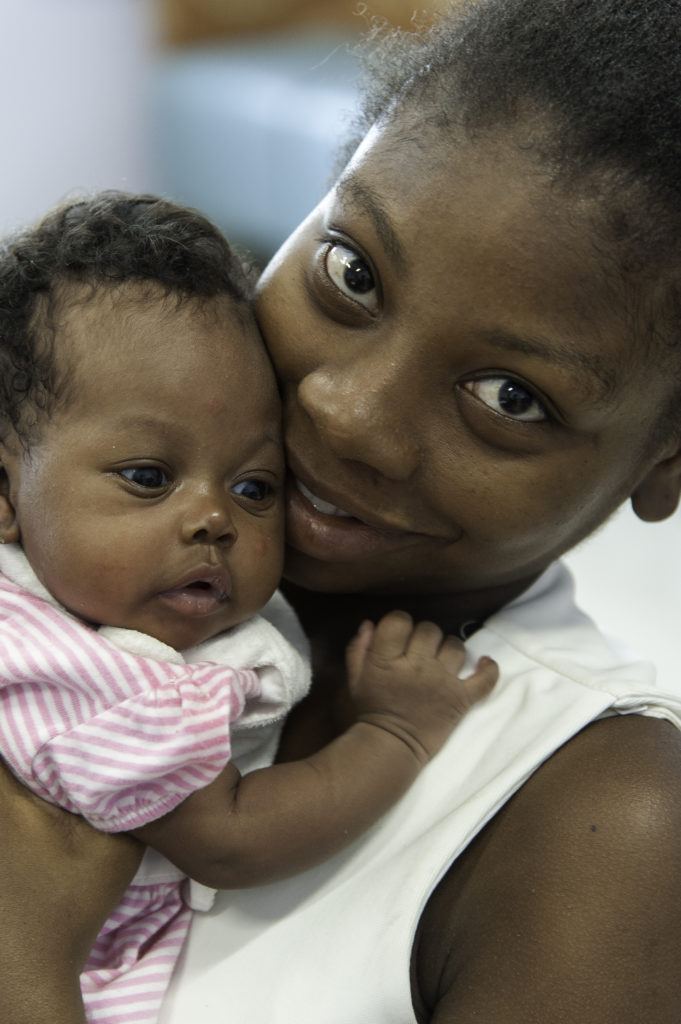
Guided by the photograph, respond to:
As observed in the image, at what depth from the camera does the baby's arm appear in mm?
1138

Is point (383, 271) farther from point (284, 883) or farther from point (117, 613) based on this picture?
point (284, 883)

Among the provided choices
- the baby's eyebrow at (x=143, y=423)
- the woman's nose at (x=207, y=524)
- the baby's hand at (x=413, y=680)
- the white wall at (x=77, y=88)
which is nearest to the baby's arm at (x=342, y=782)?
the baby's hand at (x=413, y=680)

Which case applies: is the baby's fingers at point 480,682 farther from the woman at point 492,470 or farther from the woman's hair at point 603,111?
the woman's hair at point 603,111

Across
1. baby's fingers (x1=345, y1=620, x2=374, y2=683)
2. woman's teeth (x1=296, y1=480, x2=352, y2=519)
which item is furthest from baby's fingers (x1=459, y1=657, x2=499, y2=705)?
woman's teeth (x1=296, y1=480, x2=352, y2=519)

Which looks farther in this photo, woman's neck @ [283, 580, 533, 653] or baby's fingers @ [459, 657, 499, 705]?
woman's neck @ [283, 580, 533, 653]

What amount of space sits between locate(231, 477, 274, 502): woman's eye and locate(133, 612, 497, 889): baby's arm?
191 mm

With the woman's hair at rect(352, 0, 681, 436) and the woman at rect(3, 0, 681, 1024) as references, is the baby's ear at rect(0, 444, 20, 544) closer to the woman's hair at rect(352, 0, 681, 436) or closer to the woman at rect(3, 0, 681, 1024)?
the woman at rect(3, 0, 681, 1024)

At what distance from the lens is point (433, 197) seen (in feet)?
3.62

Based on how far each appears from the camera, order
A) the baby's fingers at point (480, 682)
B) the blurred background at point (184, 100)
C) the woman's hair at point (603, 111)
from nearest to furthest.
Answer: the woman's hair at point (603, 111) → the baby's fingers at point (480, 682) → the blurred background at point (184, 100)

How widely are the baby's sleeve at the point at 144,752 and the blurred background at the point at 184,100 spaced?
3082mm

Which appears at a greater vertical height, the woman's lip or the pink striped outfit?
the woman's lip

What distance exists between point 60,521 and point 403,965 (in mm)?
488

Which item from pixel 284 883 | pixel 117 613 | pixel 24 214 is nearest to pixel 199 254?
pixel 117 613

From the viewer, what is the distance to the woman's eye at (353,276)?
46.1 inches
